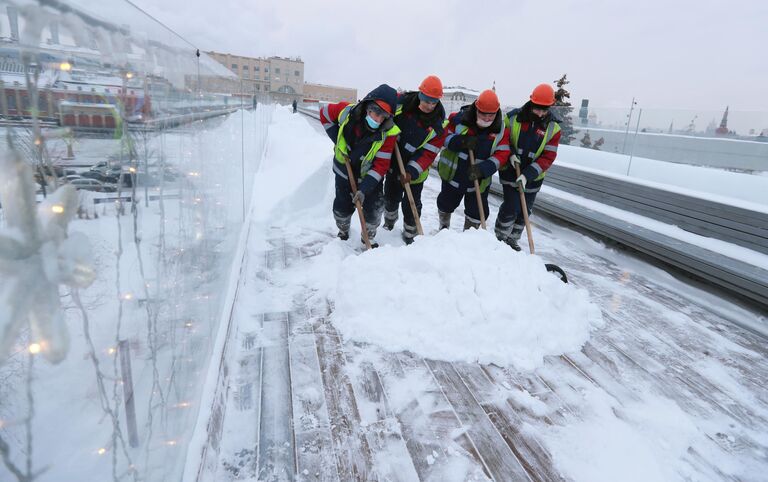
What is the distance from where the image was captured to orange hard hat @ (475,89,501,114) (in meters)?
4.17

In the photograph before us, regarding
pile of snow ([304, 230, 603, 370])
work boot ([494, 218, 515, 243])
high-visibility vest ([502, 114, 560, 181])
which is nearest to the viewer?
pile of snow ([304, 230, 603, 370])

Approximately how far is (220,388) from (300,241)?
2.59 metres

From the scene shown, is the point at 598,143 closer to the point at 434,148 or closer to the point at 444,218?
the point at 444,218

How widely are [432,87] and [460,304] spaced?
7.22ft

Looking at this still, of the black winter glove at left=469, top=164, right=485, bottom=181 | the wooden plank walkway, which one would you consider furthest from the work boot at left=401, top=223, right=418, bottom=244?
the wooden plank walkway

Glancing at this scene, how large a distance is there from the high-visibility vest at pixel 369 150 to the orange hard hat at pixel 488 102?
0.89 metres

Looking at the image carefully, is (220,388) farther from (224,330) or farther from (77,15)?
(77,15)

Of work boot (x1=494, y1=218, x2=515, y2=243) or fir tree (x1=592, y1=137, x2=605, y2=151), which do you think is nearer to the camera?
work boot (x1=494, y1=218, x2=515, y2=243)

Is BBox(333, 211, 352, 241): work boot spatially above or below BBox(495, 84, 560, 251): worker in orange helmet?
below

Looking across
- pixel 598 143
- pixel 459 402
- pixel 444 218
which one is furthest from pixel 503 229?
pixel 598 143

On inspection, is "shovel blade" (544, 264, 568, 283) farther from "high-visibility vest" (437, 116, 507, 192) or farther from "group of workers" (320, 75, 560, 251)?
"high-visibility vest" (437, 116, 507, 192)

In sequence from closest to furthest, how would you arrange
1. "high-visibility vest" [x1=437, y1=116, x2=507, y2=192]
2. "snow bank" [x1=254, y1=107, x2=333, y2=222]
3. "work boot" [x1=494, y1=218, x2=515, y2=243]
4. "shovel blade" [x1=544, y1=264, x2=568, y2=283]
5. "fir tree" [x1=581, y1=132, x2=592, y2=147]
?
"shovel blade" [x1=544, y1=264, x2=568, y2=283], "high-visibility vest" [x1=437, y1=116, x2=507, y2=192], "work boot" [x1=494, y1=218, x2=515, y2=243], "snow bank" [x1=254, y1=107, x2=333, y2=222], "fir tree" [x1=581, y1=132, x2=592, y2=147]

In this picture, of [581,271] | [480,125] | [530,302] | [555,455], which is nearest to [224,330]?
[555,455]

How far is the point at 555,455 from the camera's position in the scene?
2080 millimetres
